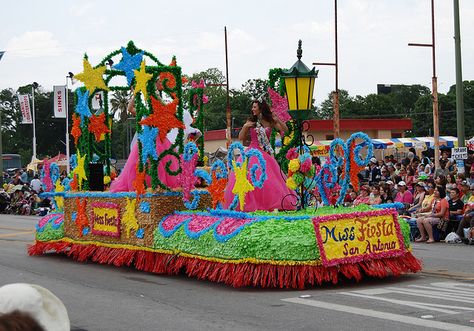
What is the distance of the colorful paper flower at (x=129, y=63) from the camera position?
12328 millimetres

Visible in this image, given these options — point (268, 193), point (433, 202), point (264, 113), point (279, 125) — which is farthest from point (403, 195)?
point (268, 193)

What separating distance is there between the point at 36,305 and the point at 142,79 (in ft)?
32.0

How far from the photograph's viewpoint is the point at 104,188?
1452 cm

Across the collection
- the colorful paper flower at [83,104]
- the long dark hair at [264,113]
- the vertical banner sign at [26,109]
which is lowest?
the long dark hair at [264,113]

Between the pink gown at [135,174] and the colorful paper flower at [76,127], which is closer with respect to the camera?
the pink gown at [135,174]

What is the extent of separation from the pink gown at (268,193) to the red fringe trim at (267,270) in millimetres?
1190

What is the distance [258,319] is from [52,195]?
8.27 meters

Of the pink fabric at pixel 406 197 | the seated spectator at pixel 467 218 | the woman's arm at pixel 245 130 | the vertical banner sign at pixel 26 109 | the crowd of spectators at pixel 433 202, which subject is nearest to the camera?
the woman's arm at pixel 245 130

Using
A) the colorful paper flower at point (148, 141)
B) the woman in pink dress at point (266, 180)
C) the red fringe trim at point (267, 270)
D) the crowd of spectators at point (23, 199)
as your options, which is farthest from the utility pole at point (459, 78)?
the crowd of spectators at point (23, 199)

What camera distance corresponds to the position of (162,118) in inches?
469

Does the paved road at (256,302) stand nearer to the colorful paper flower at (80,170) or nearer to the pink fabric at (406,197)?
the colorful paper flower at (80,170)

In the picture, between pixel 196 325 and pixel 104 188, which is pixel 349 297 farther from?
pixel 104 188

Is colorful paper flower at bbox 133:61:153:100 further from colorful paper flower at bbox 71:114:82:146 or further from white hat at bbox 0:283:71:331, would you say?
white hat at bbox 0:283:71:331

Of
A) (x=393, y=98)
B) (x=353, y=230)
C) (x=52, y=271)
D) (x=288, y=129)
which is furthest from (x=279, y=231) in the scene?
A: (x=393, y=98)
